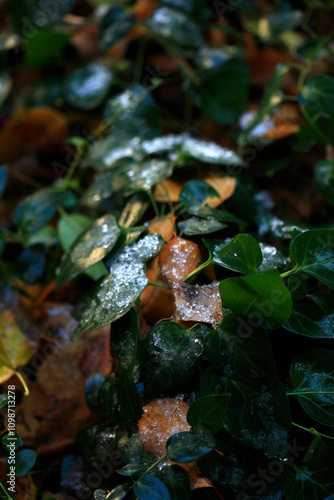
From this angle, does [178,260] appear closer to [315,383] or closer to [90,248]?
[90,248]

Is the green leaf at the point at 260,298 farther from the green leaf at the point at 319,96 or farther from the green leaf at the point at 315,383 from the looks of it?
the green leaf at the point at 319,96

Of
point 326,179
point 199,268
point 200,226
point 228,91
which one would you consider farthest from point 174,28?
point 199,268

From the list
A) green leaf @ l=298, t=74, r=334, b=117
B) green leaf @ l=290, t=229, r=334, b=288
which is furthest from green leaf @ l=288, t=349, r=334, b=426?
green leaf @ l=298, t=74, r=334, b=117

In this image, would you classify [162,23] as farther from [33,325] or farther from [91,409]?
[91,409]

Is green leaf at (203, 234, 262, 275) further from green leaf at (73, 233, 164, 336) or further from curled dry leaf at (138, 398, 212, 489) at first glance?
curled dry leaf at (138, 398, 212, 489)

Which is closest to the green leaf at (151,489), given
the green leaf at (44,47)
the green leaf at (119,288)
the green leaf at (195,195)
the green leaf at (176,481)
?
the green leaf at (176,481)

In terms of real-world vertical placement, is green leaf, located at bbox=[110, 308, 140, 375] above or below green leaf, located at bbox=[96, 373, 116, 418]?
above
